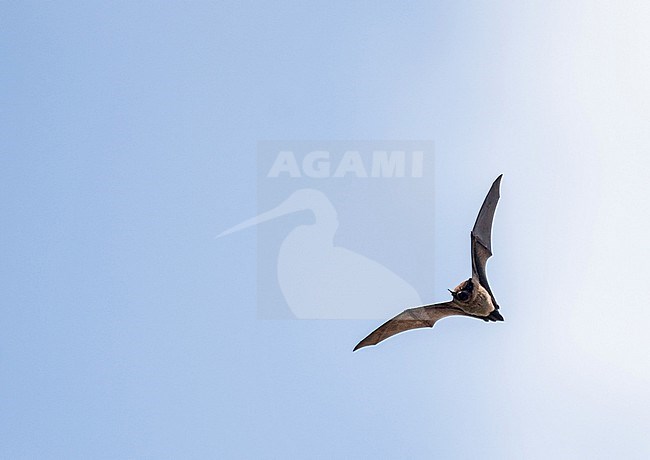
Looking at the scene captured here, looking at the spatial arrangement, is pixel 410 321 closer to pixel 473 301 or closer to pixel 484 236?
pixel 473 301

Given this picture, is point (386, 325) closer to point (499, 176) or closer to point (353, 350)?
point (353, 350)

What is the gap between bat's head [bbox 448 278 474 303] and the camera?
13614 mm

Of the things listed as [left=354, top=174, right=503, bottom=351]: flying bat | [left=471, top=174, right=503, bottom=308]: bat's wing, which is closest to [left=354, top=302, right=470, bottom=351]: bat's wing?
[left=354, top=174, right=503, bottom=351]: flying bat

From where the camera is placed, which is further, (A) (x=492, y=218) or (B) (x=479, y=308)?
(A) (x=492, y=218)

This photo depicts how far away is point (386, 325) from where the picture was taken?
15.1 metres

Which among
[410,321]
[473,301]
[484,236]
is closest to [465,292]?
[473,301]

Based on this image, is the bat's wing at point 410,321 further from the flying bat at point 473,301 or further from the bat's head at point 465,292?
the bat's head at point 465,292

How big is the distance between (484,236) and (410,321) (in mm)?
2689

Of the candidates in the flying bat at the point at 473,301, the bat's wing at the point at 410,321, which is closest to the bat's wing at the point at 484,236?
the flying bat at the point at 473,301

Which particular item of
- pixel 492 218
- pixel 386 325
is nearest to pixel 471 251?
pixel 492 218

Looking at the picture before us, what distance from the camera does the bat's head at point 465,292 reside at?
13.6 m

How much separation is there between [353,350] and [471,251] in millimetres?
3606

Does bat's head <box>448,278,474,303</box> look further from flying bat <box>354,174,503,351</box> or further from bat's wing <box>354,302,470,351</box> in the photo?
bat's wing <box>354,302,470,351</box>

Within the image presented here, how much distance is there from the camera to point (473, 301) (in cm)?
1371
